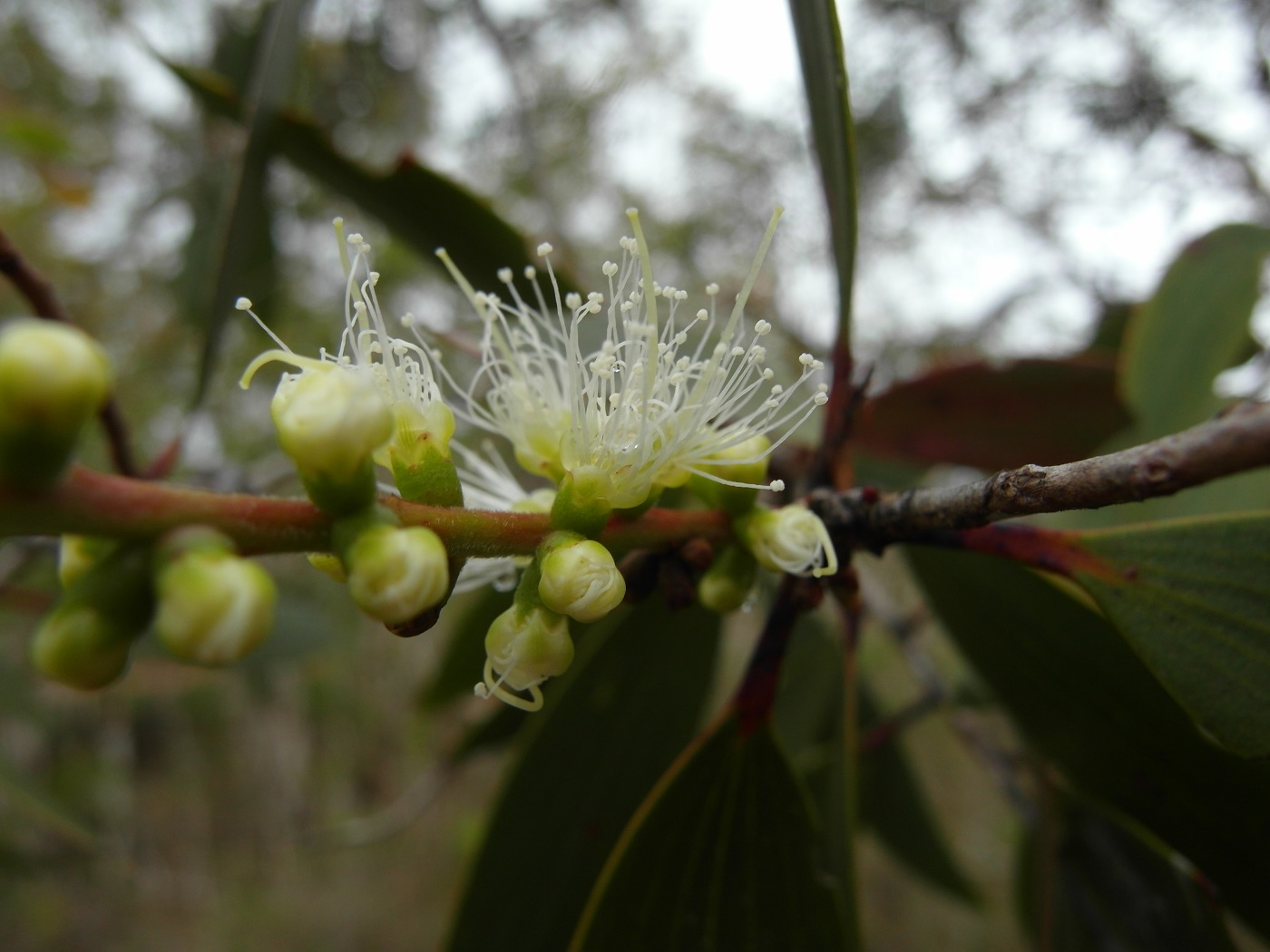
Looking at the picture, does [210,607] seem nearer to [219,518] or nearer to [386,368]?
[219,518]

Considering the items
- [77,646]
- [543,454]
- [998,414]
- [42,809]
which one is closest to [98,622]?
[77,646]

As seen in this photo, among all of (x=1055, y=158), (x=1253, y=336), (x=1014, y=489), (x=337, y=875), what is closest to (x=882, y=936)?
(x=337, y=875)

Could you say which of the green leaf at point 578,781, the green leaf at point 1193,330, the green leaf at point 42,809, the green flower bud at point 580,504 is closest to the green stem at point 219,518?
the green flower bud at point 580,504

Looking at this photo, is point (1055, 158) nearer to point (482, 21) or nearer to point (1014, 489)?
point (482, 21)

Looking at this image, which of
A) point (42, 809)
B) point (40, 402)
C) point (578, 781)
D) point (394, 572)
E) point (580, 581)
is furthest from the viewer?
point (42, 809)

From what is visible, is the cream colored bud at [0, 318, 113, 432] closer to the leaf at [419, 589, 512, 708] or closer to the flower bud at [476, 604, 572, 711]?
the flower bud at [476, 604, 572, 711]

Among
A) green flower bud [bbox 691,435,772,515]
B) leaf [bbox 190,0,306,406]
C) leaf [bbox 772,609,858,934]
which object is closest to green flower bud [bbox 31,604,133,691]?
green flower bud [bbox 691,435,772,515]
